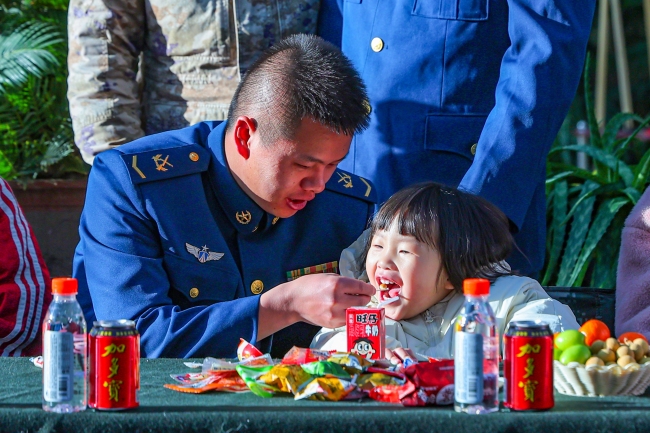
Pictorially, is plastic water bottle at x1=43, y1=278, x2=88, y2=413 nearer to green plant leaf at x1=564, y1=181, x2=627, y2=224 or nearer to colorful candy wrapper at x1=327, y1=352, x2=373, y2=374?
colorful candy wrapper at x1=327, y1=352, x2=373, y2=374

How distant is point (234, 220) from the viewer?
8.46ft

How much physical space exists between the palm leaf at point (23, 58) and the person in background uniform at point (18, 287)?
5.60ft

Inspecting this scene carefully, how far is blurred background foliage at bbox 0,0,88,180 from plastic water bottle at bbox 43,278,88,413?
286cm

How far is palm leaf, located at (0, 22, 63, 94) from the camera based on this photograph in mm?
4410

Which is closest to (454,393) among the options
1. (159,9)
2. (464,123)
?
(464,123)

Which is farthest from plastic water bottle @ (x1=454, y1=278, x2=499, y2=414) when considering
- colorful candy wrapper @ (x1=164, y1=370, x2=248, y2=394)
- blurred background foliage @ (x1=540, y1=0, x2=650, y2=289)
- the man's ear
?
blurred background foliage @ (x1=540, y1=0, x2=650, y2=289)

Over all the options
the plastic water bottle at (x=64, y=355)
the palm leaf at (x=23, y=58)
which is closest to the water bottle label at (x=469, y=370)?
the plastic water bottle at (x=64, y=355)

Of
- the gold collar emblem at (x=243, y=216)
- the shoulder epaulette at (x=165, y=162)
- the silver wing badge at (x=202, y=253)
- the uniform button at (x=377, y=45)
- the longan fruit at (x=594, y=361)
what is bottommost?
the longan fruit at (x=594, y=361)

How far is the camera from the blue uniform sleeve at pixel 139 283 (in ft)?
7.47

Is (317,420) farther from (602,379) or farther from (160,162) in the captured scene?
(160,162)

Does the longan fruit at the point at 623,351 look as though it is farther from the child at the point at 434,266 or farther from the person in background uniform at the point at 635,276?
the person in background uniform at the point at 635,276

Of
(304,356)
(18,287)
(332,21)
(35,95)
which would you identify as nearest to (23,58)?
(35,95)

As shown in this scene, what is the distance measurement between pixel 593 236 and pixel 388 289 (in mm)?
1721

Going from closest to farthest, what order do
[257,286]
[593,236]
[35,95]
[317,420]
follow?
[317,420], [257,286], [593,236], [35,95]
